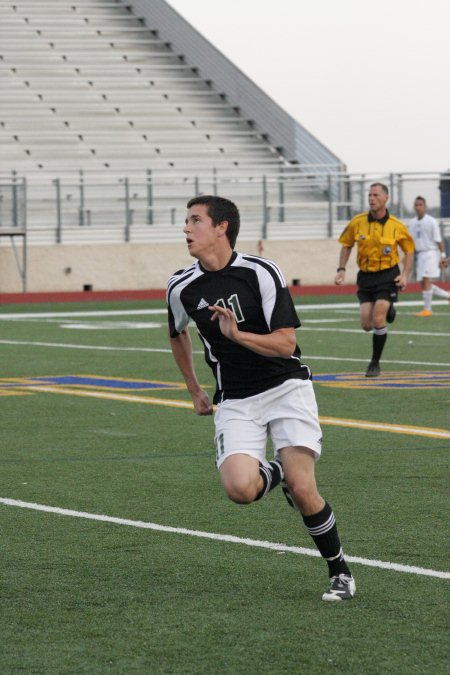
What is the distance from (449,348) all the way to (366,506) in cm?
1132

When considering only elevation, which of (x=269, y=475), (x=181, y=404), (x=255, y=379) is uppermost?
(x=255, y=379)

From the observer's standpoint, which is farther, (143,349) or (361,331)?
(361,331)

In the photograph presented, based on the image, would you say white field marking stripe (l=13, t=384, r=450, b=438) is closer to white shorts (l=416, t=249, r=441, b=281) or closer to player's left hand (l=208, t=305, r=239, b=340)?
player's left hand (l=208, t=305, r=239, b=340)

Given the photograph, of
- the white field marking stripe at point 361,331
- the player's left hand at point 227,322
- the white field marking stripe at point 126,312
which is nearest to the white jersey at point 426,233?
the white field marking stripe at point 126,312

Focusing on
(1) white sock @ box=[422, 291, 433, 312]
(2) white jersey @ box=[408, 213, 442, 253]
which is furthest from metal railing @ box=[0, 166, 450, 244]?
(1) white sock @ box=[422, 291, 433, 312]

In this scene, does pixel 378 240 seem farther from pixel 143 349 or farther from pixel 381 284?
pixel 143 349

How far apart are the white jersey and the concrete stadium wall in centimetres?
765

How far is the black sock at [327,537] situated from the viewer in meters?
6.02

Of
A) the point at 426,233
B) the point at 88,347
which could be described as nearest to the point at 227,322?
the point at 88,347

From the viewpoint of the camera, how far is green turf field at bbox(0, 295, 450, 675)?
5281mm

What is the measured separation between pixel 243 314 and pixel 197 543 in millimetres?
1463

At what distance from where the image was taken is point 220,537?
732cm

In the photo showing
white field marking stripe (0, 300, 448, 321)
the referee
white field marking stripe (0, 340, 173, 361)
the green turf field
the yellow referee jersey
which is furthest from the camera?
white field marking stripe (0, 300, 448, 321)

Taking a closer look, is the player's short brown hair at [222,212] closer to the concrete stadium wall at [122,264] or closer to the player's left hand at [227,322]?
the player's left hand at [227,322]
